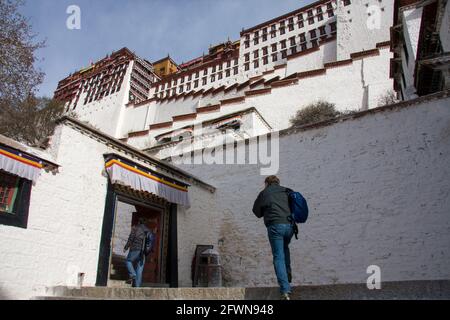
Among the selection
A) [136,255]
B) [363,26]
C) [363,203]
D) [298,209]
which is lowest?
[136,255]

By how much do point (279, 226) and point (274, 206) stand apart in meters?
0.22

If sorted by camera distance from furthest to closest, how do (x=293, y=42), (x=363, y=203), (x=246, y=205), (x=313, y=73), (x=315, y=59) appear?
1. (x=293, y=42)
2. (x=315, y=59)
3. (x=313, y=73)
4. (x=246, y=205)
5. (x=363, y=203)

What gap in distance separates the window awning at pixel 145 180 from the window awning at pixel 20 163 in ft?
4.29

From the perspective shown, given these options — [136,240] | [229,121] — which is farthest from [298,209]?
[229,121]

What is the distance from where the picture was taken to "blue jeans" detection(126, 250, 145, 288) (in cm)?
559

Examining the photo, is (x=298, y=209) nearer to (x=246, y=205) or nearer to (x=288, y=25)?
(x=246, y=205)

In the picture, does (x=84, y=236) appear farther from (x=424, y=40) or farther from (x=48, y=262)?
(x=424, y=40)

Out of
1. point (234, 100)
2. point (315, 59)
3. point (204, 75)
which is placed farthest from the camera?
point (204, 75)

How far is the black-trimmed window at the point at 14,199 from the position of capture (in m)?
4.57

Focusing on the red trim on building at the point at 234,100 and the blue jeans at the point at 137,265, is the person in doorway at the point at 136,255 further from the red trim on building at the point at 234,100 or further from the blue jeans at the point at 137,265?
the red trim on building at the point at 234,100

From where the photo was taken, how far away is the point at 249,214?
805 cm

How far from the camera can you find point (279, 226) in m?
3.56

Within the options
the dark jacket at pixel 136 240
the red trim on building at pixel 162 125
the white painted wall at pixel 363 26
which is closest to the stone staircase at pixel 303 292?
the dark jacket at pixel 136 240
